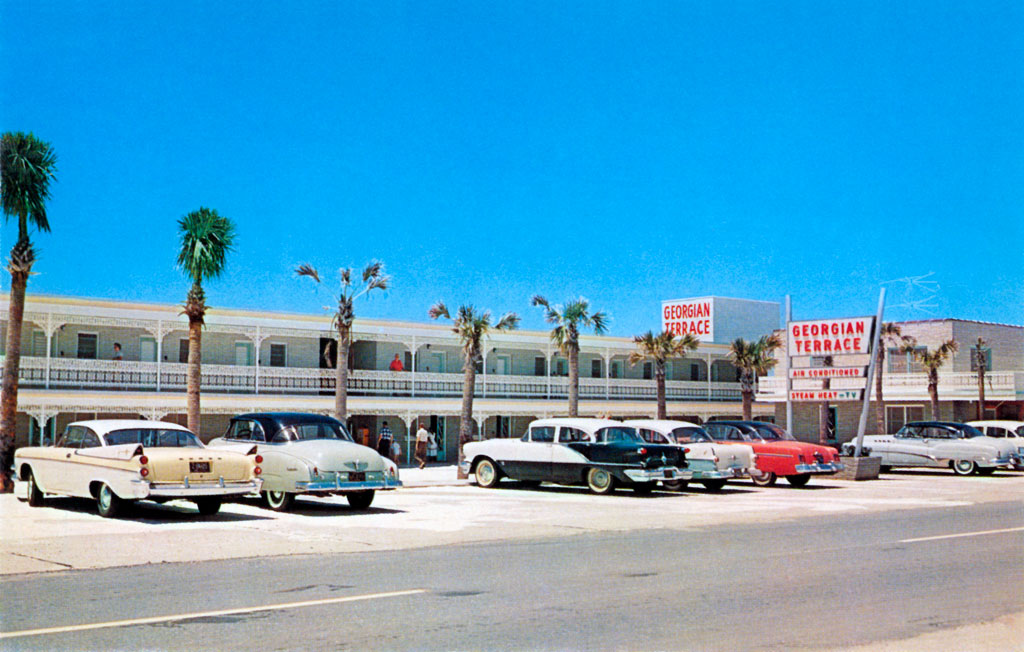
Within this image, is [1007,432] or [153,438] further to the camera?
[1007,432]

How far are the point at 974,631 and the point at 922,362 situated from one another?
4422cm

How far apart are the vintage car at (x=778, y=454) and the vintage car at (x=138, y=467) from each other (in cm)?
1363

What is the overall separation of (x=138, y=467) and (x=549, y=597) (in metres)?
8.64

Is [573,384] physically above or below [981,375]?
below

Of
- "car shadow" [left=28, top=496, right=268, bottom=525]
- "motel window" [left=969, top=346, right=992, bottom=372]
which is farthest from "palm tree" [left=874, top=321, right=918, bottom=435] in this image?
"car shadow" [left=28, top=496, right=268, bottom=525]

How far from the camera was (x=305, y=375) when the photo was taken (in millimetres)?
36781

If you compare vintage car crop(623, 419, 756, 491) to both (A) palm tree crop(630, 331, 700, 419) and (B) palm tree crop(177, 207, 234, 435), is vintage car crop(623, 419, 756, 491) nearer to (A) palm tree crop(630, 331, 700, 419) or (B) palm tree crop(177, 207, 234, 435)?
(B) palm tree crop(177, 207, 234, 435)

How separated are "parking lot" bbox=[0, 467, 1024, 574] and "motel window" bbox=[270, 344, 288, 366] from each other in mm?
14317

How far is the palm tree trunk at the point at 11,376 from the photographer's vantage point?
69.9 ft

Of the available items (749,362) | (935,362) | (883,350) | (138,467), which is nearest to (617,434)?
(138,467)

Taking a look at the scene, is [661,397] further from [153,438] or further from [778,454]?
Result: [153,438]

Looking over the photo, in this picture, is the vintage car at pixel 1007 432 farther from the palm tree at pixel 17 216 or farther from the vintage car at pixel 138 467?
the palm tree at pixel 17 216

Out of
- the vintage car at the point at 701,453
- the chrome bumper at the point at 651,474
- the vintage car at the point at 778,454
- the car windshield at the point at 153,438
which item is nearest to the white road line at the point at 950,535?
the chrome bumper at the point at 651,474

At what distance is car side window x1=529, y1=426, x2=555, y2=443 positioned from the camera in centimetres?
2372
